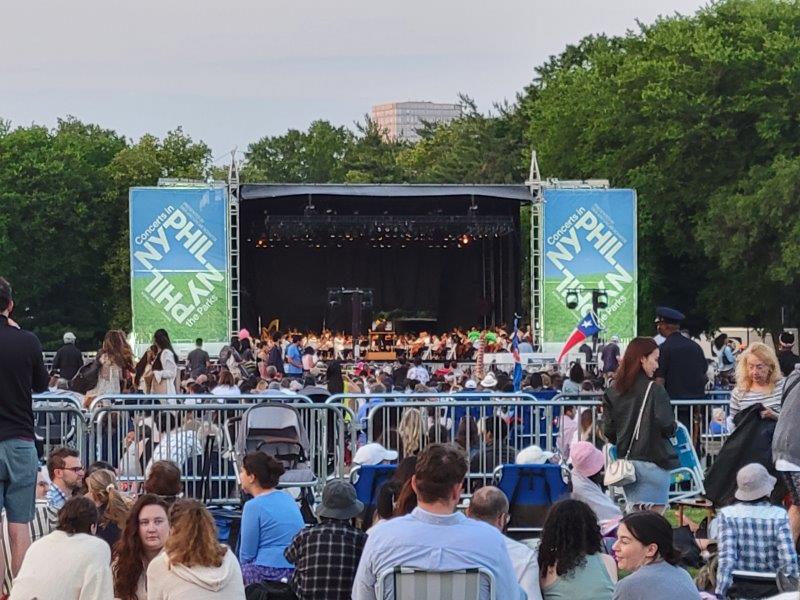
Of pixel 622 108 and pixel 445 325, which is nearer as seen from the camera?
pixel 445 325

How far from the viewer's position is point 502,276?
34844mm

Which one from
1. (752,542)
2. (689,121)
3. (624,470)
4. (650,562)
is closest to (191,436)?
(624,470)

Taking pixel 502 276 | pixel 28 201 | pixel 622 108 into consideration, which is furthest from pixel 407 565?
pixel 28 201

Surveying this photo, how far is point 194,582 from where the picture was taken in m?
6.62

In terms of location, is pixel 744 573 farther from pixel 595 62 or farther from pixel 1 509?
pixel 595 62

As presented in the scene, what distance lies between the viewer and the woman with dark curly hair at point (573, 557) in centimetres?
698

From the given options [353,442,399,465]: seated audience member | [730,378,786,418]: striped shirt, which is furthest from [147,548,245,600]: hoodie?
[730,378,786,418]: striped shirt

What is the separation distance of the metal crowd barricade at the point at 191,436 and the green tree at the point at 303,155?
8187 cm

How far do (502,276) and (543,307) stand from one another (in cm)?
533

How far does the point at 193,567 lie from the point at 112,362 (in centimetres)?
822

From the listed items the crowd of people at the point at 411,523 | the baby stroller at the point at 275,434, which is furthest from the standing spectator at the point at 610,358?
the baby stroller at the point at 275,434

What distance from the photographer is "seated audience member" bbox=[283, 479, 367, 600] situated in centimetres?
744

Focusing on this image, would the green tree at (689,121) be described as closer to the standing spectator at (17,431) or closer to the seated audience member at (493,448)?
the seated audience member at (493,448)

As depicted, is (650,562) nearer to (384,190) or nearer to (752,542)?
(752,542)
